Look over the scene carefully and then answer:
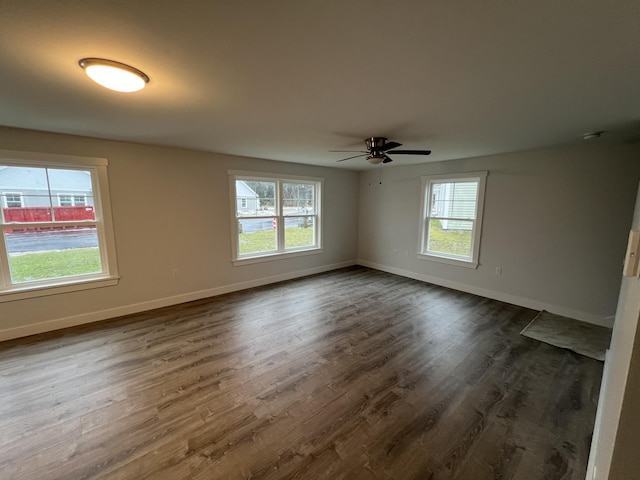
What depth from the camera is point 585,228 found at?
11.2 feet

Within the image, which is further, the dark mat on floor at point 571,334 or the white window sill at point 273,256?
the white window sill at point 273,256

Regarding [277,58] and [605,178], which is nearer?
[277,58]

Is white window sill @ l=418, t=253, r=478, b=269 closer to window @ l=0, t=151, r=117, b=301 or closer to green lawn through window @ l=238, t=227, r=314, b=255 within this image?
green lawn through window @ l=238, t=227, r=314, b=255

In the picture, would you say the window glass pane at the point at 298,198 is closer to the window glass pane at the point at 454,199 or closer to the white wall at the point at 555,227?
the white wall at the point at 555,227

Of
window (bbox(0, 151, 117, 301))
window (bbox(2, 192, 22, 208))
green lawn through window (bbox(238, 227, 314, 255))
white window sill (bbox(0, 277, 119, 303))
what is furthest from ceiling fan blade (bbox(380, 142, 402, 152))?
window (bbox(2, 192, 22, 208))

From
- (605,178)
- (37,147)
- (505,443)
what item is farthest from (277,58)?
(605,178)

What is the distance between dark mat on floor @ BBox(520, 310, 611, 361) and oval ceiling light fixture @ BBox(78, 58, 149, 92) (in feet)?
14.7

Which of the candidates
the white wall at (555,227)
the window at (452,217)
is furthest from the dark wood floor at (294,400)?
the window at (452,217)

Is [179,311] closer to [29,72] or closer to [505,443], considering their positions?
[29,72]

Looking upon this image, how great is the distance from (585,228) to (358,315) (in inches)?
126

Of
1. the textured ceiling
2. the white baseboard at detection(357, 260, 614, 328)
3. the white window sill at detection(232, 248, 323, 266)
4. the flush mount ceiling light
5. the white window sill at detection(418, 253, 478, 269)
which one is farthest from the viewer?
the white window sill at detection(232, 248, 323, 266)

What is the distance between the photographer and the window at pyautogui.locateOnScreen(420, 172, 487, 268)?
4.46 metres

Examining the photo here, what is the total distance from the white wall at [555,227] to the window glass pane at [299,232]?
8.40 ft

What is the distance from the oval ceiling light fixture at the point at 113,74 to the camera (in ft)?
4.79
